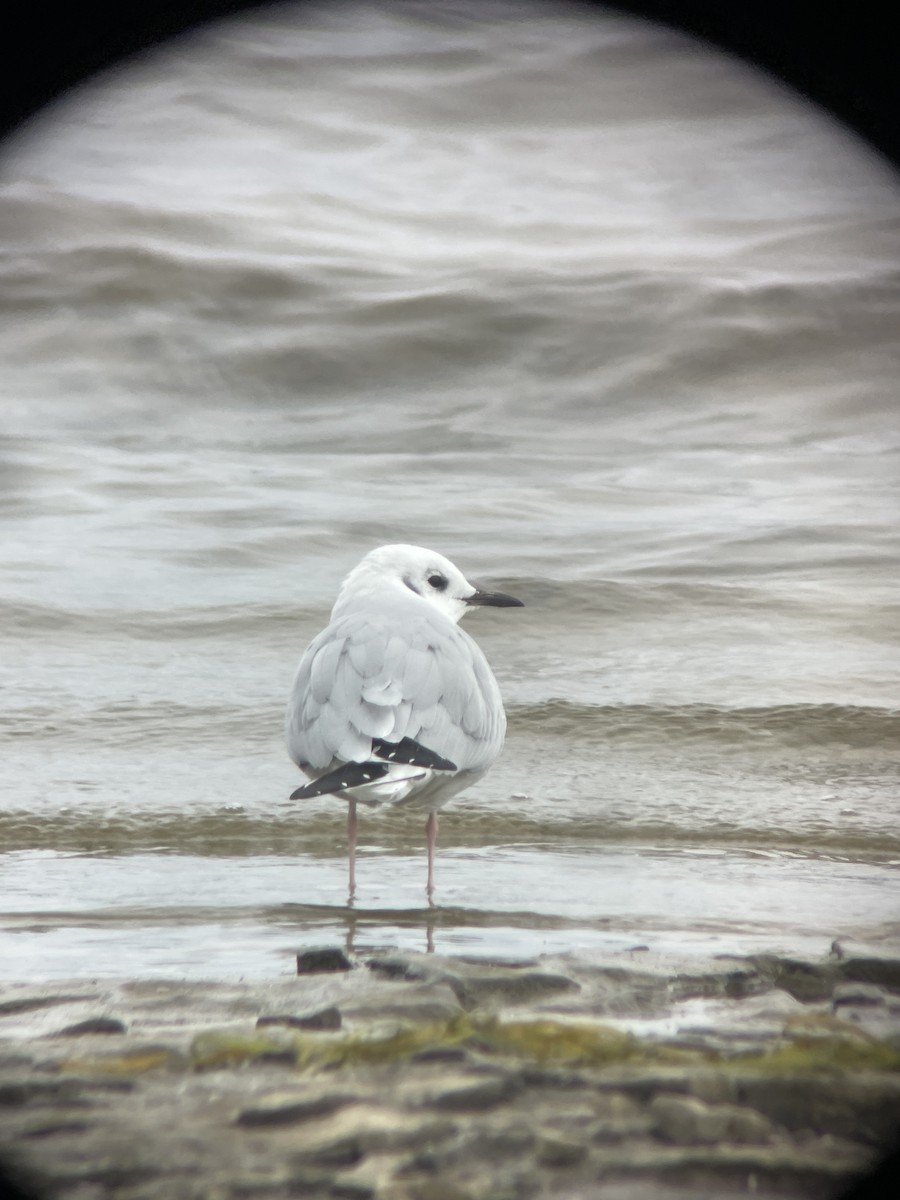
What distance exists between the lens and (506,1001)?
284 cm

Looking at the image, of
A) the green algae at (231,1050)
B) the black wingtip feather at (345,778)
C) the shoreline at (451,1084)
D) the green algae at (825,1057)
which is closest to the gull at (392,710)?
the black wingtip feather at (345,778)

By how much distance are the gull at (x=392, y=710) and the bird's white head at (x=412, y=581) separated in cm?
8

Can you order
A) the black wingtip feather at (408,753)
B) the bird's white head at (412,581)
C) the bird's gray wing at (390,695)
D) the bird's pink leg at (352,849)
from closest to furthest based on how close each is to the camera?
the black wingtip feather at (408,753) → the bird's gray wing at (390,695) → the bird's pink leg at (352,849) → the bird's white head at (412,581)

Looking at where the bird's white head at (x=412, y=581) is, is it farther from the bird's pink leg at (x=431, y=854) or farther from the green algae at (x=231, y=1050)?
the green algae at (x=231, y=1050)

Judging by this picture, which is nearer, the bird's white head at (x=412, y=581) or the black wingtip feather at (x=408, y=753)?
the black wingtip feather at (x=408, y=753)

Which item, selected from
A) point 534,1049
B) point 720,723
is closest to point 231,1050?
point 534,1049

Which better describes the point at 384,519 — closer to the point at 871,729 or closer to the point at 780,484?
the point at 780,484

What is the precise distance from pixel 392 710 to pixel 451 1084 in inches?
70.1

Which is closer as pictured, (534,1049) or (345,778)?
(534,1049)

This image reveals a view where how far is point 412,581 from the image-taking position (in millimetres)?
4977

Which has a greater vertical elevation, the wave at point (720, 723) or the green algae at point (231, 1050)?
the green algae at point (231, 1050)

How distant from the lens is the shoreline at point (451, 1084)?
2041 millimetres

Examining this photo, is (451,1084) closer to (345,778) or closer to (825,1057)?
(825,1057)

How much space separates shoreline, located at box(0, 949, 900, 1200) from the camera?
6.70 feet
